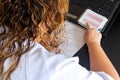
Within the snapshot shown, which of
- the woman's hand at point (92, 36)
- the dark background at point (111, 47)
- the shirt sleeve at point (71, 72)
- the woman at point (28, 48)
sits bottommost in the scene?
the dark background at point (111, 47)

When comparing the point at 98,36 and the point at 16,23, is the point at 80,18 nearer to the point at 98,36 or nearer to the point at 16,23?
the point at 98,36

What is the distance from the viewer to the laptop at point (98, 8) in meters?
1.21

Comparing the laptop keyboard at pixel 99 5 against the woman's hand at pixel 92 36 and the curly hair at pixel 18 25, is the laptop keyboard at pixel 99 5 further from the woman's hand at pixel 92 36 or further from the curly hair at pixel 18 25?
the curly hair at pixel 18 25

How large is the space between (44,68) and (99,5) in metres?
0.61

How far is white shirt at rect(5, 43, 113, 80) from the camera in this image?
723 mm

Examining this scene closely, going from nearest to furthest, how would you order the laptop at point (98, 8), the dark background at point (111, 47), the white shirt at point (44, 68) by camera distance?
the white shirt at point (44, 68), the dark background at point (111, 47), the laptop at point (98, 8)

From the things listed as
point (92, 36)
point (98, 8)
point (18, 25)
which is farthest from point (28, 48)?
point (98, 8)

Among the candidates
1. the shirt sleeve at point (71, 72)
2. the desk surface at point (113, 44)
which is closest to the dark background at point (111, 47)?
the desk surface at point (113, 44)

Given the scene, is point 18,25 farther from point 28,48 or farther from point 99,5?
point 99,5

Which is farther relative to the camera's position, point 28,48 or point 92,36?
point 92,36

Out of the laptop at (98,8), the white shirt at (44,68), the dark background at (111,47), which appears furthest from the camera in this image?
the laptop at (98,8)

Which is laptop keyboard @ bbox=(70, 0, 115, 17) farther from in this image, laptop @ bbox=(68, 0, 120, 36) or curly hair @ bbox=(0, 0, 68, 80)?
curly hair @ bbox=(0, 0, 68, 80)

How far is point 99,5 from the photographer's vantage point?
4.11ft

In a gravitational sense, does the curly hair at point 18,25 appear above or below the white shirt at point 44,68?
above
